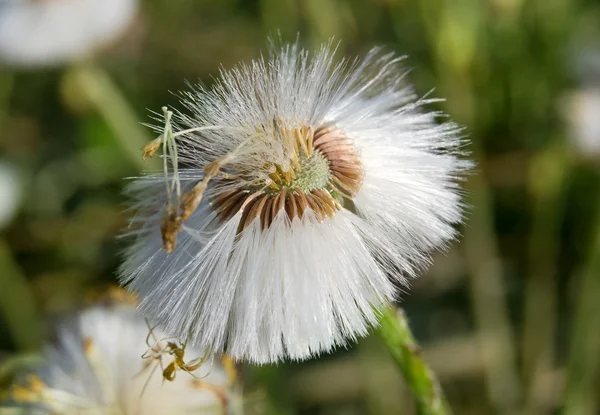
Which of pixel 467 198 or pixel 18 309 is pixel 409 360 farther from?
pixel 18 309

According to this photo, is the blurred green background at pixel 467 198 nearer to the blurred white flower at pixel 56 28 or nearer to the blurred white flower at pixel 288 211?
the blurred white flower at pixel 56 28

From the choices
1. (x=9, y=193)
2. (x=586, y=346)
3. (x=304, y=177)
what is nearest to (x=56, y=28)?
(x=9, y=193)

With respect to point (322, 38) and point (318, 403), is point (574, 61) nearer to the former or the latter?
point (322, 38)

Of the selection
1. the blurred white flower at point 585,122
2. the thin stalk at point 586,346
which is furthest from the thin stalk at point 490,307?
the blurred white flower at point 585,122

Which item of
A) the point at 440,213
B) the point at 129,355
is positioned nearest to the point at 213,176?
the point at 440,213

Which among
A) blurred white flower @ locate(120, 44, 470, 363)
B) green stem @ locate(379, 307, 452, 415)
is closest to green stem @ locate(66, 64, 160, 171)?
blurred white flower @ locate(120, 44, 470, 363)

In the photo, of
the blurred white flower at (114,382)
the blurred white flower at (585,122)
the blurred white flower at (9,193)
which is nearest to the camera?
the blurred white flower at (114,382)

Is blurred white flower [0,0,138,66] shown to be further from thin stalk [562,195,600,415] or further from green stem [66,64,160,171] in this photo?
thin stalk [562,195,600,415]
